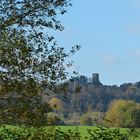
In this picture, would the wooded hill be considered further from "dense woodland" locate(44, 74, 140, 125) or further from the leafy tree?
the leafy tree

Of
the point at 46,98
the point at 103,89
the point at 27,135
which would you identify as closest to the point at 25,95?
the point at 46,98

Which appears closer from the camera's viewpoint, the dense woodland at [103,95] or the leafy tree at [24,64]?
the leafy tree at [24,64]

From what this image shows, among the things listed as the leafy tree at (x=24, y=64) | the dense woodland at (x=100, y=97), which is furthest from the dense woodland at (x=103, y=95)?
the leafy tree at (x=24, y=64)

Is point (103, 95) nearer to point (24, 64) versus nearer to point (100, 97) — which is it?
point (100, 97)

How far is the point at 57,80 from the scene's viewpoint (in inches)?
524

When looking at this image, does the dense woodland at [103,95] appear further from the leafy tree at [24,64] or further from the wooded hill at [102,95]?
the leafy tree at [24,64]

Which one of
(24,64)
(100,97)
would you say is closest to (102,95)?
(100,97)

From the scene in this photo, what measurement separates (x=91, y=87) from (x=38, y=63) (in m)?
85.6

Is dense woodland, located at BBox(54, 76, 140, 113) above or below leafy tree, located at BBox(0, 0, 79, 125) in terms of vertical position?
above

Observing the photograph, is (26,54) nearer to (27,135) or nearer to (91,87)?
(27,135)

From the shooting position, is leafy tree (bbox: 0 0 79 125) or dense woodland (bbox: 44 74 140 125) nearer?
leafy tree (bbox: 0 0 79 125)

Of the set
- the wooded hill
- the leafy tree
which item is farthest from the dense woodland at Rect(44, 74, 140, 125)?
the leafy tree

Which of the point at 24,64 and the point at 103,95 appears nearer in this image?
the point at 24,64

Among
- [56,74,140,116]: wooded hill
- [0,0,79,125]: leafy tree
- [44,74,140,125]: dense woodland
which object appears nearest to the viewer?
[0,0,79,125]: leafy tree
